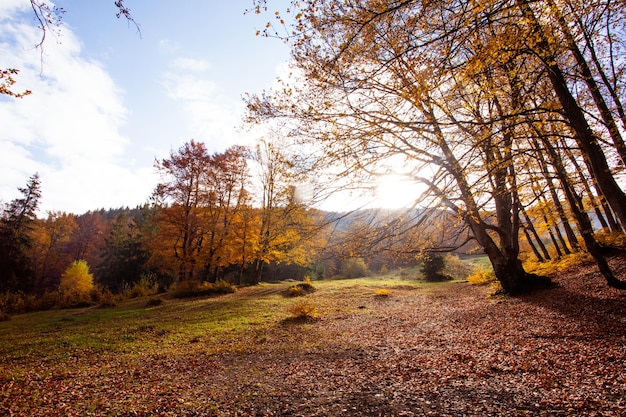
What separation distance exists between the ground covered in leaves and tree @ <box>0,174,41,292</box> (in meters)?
28.4

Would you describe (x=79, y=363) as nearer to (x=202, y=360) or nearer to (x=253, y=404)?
(x=202, y=360)

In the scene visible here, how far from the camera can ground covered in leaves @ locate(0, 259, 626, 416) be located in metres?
3.88

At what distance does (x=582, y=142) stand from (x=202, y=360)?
874cm

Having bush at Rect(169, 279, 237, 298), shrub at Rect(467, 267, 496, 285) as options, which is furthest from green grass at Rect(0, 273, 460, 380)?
shrub at Rect(467, 267, 496, 285)

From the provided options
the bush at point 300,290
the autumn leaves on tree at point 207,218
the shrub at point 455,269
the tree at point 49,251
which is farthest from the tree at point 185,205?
the tree at point 49,251

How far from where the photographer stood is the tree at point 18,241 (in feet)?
88.7

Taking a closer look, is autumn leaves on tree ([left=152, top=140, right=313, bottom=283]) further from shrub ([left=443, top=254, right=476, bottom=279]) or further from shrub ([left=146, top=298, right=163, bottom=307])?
shrub ([left=443, top=254, right=476, bottom=279])

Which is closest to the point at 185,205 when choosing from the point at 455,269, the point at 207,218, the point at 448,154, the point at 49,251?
the point at 207,218

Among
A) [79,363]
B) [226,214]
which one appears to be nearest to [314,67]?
[79,363]

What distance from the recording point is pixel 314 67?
21.0 feet

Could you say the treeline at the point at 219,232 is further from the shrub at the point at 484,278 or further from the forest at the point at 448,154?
the shrub at the point at 484,278

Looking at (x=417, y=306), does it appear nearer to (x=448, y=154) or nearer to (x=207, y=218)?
(x=448, y=154)

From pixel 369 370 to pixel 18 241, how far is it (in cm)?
3914

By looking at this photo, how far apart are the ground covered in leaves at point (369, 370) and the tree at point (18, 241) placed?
28.4 m
